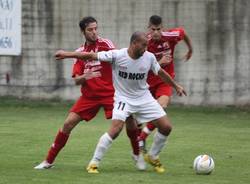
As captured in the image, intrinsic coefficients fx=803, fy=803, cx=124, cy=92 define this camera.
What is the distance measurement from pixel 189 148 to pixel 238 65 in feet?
22.3

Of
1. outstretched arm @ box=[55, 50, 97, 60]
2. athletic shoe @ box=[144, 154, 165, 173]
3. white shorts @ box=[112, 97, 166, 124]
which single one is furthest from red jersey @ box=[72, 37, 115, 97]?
athletic shoe @ box=[144, 154, 165, 173]

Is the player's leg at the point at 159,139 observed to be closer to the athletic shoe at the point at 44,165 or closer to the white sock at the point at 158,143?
the white sock at the point at 158,143

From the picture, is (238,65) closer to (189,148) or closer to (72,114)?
(189,148)

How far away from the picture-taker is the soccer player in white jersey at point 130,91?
9.56 metres

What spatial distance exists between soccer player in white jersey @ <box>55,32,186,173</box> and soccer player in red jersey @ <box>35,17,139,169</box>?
0.43 meters

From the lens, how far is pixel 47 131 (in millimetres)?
14617

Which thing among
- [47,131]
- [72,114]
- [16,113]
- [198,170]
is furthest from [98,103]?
[16,113]

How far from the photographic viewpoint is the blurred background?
18.9 m

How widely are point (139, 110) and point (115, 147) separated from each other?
9.22 feet

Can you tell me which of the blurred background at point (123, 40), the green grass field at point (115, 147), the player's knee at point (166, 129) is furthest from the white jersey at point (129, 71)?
the blurred background at point (123, 40)

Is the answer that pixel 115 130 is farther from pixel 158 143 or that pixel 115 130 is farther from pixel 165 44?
pixel 165 44

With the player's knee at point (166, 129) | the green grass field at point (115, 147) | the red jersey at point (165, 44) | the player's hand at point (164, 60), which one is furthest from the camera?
the red jersey at point (165, 44)

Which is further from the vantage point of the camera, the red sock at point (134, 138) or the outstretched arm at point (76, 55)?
the red sock at point (134, 138)

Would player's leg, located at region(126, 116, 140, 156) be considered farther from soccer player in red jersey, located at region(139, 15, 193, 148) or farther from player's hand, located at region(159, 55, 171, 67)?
player's hand, located at region(159, 55, 171, 67)
